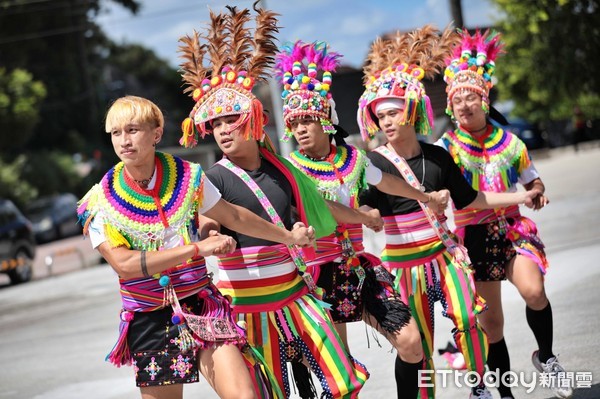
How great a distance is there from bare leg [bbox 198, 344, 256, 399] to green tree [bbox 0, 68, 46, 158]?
29880mm

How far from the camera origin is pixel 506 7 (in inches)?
1104

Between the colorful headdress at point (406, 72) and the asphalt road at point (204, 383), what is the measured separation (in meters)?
1.85

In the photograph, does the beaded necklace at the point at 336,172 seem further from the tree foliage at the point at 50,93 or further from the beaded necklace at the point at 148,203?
the tree foliage at the point at 50,93

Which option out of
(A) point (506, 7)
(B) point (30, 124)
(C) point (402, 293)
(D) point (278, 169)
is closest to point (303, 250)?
(D) point (278, 169)

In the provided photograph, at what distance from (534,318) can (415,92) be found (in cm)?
168

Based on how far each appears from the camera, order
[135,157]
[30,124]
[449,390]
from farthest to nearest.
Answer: [30,124], [449,390], [135,157]

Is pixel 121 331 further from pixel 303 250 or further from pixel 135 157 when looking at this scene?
pixel 303 250

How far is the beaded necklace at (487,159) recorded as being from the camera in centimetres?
582

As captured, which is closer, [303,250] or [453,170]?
[303,250]

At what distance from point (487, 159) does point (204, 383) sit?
306 cm

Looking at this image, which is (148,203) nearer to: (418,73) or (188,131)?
(188,131)

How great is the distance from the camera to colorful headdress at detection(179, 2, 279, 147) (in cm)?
438

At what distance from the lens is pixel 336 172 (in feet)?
16.5

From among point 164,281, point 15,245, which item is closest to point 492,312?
point 164,281
